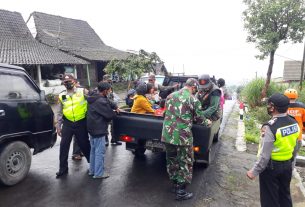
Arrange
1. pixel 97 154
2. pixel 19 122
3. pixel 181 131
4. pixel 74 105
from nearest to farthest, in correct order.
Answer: pixel 181 131
pixel 19 122
pixel 97 154
pixel 74 105

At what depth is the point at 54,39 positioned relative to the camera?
2378 centimetres

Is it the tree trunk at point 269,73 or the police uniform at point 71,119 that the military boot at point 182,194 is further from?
the tree trunk at point 269,73

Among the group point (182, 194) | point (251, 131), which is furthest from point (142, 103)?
point (251, 131)

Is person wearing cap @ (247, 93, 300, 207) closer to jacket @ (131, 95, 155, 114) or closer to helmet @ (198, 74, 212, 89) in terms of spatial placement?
helmet @ (198, 74, 212, 89)

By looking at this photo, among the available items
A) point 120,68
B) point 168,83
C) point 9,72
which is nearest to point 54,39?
point 120,68

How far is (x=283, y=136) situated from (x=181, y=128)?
4.59 feet

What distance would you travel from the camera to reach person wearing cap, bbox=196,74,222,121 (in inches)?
204

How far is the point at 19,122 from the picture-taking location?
4438 millimetres

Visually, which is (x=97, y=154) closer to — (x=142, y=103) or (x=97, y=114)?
(x=97, y=114)

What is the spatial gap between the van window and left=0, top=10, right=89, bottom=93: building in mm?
12736

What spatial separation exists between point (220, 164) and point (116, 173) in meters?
2.15

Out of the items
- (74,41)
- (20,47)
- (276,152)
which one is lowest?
(276,152)

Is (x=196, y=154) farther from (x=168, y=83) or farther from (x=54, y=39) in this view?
(x=54, y=39)

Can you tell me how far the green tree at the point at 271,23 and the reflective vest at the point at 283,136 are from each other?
11925 millimetres
